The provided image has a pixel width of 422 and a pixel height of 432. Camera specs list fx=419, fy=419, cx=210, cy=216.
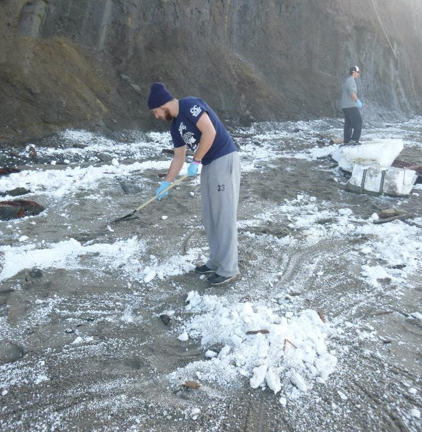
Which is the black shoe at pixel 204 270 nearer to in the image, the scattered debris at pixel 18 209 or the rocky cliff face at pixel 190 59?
the scattered debris at pixel 18 209

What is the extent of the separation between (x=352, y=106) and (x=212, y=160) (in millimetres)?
7119

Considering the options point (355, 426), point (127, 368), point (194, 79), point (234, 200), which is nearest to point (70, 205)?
point (234, 200)

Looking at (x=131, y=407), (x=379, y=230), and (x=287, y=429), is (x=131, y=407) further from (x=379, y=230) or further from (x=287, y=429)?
(x=379, y=230)

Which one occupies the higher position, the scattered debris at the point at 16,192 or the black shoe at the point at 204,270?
the scattered debris at the point at 16,192

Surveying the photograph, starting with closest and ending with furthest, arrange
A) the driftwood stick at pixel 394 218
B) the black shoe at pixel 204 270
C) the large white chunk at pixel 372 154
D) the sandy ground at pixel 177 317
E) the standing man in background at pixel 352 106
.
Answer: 1. the sandy ground at pixel 177 317
2. the black shoe at pixel 204 270
3. the driftwood stick at pixel 394 218
4. the large white chunk at pixel 372 154
5. the standing man in background at pixel 352 106

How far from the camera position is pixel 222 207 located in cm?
368

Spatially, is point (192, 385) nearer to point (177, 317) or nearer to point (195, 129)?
point (177, 317)

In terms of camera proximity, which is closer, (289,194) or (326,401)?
(326,401)

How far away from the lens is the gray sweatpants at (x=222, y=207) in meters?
3.63

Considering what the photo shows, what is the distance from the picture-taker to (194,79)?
1204cm

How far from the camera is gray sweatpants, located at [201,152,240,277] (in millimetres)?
3633

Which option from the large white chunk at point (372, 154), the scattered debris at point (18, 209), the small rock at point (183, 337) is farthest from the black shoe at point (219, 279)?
the large white chunk at point (372, 154)

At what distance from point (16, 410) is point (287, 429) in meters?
1.60

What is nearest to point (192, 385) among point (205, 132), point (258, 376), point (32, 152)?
point (258, 376)
